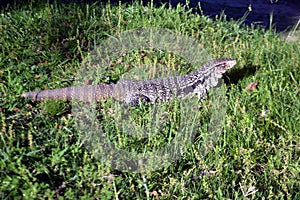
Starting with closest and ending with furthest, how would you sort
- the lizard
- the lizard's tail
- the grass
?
the grass, the lizard's tail, the lizard

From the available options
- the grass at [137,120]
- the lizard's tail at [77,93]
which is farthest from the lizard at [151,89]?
the grass at [137,120]

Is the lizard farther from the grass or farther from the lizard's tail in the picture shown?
the grass

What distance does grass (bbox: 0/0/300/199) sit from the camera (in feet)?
8.81

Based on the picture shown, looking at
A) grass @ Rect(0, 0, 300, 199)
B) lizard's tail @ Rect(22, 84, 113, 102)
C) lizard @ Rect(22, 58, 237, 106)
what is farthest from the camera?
lizard @ Rect(22, 58, 237, 106)

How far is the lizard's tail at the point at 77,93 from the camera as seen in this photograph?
3.68 metres

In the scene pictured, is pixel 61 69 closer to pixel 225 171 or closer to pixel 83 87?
pixel 83 87

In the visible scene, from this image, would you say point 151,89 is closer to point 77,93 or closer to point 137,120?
point 137,120

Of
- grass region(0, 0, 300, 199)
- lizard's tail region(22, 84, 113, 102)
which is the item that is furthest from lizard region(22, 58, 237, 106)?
grass region(0, 0, 300, 199)

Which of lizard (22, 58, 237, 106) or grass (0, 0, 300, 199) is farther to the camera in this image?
lizard (22, 58, 237, 106)

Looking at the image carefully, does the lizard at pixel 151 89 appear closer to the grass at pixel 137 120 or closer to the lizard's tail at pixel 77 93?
the lizard's tail at pixel 77 93

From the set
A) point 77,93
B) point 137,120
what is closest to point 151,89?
point 137,120

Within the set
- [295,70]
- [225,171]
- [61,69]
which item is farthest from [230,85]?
[61,69]

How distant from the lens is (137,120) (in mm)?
3473

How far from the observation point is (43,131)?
3.14 meters
